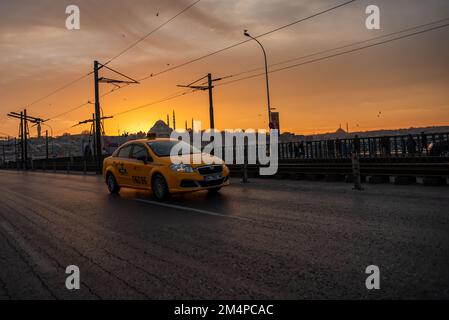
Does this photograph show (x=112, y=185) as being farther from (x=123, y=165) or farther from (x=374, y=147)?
(x=374, y=147)

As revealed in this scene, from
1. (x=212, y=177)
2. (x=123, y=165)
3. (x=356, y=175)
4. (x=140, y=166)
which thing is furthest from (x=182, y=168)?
(x=356, y=175)

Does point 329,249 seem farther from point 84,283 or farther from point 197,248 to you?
point 84,283

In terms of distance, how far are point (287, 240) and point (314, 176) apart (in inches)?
405

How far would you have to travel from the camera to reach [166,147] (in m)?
10.9

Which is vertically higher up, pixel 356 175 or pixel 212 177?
pixel 212 177

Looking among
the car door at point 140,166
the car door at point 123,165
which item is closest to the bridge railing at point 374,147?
the car door at point 140,166

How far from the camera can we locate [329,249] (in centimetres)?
474

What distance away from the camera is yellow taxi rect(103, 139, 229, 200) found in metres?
9.78

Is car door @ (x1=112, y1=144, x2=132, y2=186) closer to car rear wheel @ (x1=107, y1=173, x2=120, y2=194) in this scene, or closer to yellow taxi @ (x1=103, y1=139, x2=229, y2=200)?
yellow taxi @ (x1=103, y1=139, x2=229, y2=200)

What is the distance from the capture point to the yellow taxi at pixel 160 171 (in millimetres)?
9781

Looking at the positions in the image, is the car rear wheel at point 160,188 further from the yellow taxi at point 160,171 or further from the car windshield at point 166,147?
the car windshield at point 166,147

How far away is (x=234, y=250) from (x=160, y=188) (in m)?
5.55

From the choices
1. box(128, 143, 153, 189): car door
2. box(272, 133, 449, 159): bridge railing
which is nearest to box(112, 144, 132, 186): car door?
box(128, 143, 153, 189): car door
